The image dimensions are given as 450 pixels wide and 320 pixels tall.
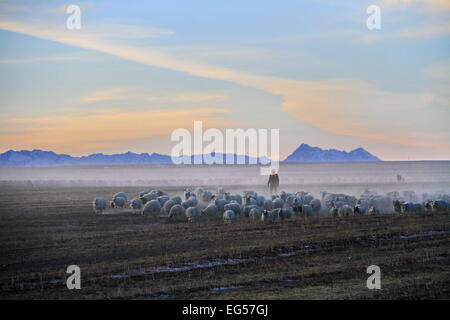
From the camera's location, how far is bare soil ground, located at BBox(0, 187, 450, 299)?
13.0 meters

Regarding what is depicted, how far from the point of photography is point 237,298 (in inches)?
480

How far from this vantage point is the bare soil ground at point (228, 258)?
13.0 meters

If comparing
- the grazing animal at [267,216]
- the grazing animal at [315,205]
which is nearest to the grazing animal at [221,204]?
the grazing animal at [267,216]

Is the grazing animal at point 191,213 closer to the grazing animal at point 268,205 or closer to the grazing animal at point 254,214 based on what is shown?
the grazing animal at point 254,214

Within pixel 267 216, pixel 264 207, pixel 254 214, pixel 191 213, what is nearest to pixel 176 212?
pixel 191 213

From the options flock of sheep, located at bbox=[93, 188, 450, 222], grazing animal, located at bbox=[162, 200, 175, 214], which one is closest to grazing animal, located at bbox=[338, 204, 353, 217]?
flock of sheep, located at bbox=[93, 188, 450, 222]

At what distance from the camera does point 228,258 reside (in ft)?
55.4

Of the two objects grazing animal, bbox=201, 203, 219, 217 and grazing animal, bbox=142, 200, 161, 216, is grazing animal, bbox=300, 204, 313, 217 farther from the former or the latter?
grazing animal, bbox=142, 200, 161, 216

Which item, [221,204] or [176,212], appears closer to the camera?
[176,212]

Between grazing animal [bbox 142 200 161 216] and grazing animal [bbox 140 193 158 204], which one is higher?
grazing animal [bbox 140 193 158 204]

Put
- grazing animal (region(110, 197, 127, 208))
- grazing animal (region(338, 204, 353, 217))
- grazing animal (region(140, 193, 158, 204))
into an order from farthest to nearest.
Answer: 1. grazing animal (region(110, 197, 127, 208))
2. grazing animal (region(140, 193, 158, 204))
3. grazing animal (region(338, 204, 353, 217))

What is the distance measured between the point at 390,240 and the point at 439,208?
38.8 ft

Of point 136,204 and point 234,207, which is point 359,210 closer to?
point 234,207
